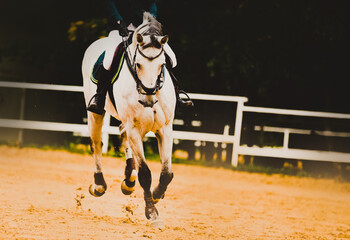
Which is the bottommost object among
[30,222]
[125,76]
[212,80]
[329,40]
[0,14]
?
[30,222]

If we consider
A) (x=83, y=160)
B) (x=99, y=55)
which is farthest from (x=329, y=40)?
(x=99, y=55)

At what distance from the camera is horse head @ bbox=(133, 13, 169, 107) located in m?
5.01

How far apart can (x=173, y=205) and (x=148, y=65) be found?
3.19 metres

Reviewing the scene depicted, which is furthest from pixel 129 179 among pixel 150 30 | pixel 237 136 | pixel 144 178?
pixel 237 136

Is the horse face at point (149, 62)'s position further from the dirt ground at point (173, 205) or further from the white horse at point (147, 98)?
the dirt ground at point (173, 205)

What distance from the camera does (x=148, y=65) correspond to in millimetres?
5039

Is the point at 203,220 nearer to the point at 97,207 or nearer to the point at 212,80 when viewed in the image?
the point at 97,207

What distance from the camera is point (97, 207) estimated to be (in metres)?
6.98

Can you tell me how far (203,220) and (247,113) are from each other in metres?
7.07

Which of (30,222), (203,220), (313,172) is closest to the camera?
(30,222)

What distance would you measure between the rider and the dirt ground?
4.59 ft

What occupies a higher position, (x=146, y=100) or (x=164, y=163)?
(x=146, y=100)

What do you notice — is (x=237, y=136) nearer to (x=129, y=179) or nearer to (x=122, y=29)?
(x=129, y=179)

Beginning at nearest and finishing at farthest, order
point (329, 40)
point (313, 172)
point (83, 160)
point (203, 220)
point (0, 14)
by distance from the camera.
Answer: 1. point (203, 220)
2. point (83, 160)
3. point (313, 172)
4. point (329, 40)
5. point (0, 14)
